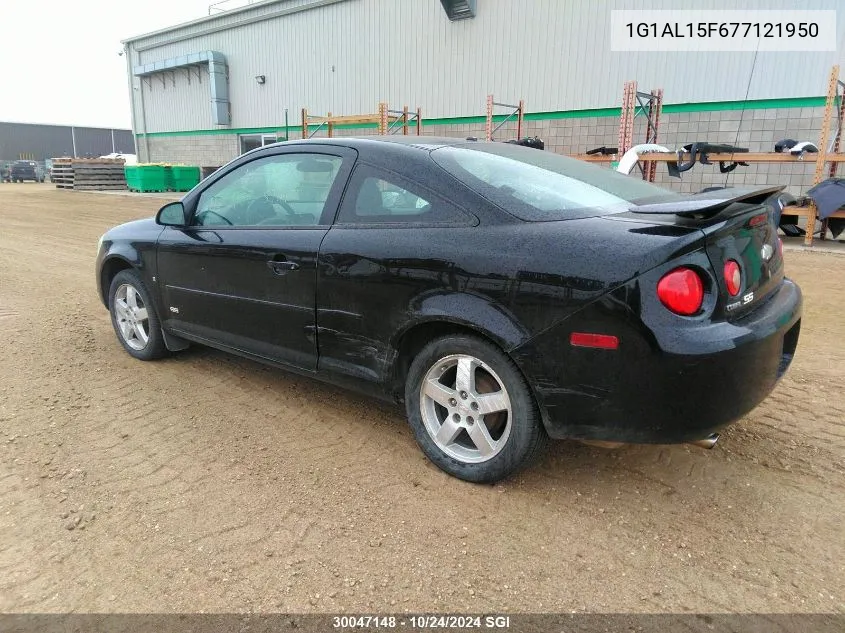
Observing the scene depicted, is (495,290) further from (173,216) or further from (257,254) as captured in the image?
(173,216)

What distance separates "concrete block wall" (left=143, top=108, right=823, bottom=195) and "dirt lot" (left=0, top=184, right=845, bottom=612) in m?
8.05

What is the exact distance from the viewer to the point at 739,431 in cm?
325

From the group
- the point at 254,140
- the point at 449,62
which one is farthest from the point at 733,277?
the point at 254,140

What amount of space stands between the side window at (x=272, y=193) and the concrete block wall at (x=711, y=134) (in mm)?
7081

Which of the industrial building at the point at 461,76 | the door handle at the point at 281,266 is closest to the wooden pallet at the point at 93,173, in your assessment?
the industrial building at the point at 461,76

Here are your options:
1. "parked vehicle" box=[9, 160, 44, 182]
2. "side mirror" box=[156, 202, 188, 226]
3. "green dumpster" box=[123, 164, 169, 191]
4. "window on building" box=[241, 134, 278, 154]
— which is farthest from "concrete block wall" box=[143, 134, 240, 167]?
"side mirror" box=[156, 202, 188, 226]

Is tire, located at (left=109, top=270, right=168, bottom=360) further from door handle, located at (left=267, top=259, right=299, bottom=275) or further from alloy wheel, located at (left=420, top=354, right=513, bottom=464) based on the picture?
alloy wheel, located at (left=420, top=354, right=513, bottom=464)

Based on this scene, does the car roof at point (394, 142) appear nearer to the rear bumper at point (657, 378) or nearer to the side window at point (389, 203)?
the side window at point (389, 203)

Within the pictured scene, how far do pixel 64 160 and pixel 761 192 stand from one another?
3123 centimetres

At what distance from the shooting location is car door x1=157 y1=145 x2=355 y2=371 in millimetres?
3215

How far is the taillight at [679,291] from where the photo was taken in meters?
2.20

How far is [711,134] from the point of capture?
1416cm

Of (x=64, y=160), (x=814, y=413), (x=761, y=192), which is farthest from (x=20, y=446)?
(x=64, y=160)

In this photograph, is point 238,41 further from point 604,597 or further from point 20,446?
point 604,597
